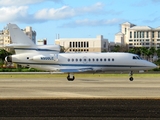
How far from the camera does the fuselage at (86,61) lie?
49531 mm

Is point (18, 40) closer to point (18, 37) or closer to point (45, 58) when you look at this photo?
point (18, 37)

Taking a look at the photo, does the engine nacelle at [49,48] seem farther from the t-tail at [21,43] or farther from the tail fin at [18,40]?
the tail fin at [18,40]

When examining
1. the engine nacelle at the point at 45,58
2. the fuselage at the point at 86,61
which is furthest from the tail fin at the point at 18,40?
the engine nacelle at the point at 45,58

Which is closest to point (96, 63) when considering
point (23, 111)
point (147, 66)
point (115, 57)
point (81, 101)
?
point (115, 57)

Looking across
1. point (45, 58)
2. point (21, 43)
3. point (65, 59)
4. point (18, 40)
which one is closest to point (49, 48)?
point (45, 58)

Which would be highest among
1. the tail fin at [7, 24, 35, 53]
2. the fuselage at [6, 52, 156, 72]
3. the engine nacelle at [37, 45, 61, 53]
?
the tail fin at [7, 24, 35, 53]

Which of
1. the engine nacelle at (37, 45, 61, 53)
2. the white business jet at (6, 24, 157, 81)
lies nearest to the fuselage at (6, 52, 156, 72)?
the white business jet at (6, 24, 157, 81)

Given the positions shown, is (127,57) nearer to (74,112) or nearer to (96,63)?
(96,63)

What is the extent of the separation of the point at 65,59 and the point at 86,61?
2.40 metres

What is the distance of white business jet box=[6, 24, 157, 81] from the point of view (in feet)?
163

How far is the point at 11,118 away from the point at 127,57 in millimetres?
34107

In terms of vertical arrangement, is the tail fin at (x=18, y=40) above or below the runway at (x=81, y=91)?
above

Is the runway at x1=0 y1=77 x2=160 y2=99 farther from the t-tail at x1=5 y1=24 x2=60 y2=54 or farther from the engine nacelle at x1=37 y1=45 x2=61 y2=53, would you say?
the engine nacelle at x1=37 y1=45 x2=61 y2=53

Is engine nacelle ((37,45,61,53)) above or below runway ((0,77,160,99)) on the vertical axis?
above
